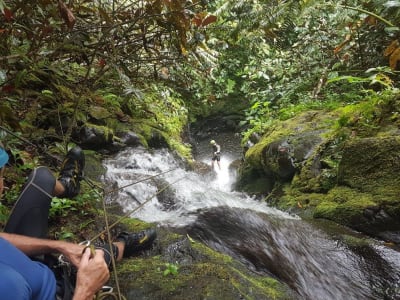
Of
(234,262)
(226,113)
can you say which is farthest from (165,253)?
(226,113)

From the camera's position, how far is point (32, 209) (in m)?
2.69

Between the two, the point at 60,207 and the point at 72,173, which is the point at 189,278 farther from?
the point at 72,173

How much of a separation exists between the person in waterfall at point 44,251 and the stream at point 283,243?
0.62m

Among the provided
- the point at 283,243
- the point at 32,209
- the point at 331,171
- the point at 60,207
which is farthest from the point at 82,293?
the point at 331,171

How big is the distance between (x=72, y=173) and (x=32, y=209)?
989 mm

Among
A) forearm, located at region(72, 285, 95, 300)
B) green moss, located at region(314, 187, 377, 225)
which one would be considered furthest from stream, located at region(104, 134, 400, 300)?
forearm, located at region(72, 285, 95, 300)

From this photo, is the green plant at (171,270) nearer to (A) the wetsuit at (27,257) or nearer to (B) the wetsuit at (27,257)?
(A) the wetsuit at (27,257)

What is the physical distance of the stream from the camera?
136 inches

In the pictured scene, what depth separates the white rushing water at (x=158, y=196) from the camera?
5.13 m

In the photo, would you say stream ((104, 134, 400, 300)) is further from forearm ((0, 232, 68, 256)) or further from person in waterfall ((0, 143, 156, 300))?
forearm ((0, 232, 68, 256))

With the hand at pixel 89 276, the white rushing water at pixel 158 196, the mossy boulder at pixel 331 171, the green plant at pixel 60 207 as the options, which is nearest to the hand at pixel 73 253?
the hand at pixel 89 276

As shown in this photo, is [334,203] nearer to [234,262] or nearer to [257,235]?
[257,235]

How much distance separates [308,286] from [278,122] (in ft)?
18.8

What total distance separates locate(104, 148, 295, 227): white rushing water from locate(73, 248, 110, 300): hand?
72.0 inches
